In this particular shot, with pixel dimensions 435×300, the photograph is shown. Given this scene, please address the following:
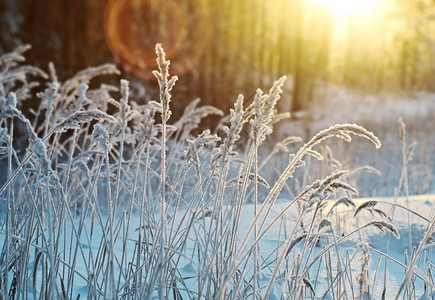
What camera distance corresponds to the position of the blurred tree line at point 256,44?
812 cm

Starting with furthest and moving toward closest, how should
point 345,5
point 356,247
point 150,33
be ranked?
point 345,5
point 150,33
point 356,247

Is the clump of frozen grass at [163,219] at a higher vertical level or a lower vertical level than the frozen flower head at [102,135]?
lower

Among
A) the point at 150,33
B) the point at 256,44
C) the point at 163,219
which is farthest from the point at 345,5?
the point at 163,219

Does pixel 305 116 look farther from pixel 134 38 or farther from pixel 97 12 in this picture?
pixel 97 12

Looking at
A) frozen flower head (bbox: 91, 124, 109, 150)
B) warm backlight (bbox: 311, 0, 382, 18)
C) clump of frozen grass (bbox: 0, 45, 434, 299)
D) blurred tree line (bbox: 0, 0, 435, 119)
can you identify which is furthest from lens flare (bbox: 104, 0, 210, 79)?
frozen flower head (bbox: 91, 124, 109, 150)

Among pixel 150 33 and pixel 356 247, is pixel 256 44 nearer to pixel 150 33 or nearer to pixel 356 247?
pixel 150 33

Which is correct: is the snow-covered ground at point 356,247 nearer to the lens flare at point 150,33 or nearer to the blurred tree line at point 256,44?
the blurred tree line at point 256,44

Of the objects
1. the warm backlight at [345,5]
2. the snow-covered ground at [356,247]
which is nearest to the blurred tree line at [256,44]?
the warm backlight at [345,5]

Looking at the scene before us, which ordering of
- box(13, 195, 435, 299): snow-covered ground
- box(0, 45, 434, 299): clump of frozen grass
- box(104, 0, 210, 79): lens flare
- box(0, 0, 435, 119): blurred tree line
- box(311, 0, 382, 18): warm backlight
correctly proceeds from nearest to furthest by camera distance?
box(0, 45, 434, 299): clump of frozen grass
box(13, 195, 435, 299): snow-covered ground
box(0, 0, 435, 119): blurred tree line
box(104, 0, 210, 79): lens flare
box(311, 0, 382, 18): warm backlight

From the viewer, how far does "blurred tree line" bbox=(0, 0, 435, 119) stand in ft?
26.6

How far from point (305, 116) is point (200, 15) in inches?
301

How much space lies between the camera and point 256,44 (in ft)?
55.3

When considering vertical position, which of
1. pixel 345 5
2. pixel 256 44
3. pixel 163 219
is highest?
pixel 345 5

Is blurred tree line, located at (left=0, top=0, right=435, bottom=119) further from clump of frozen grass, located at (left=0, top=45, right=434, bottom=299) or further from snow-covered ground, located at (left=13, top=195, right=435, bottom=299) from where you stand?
snow-covered ground, located at (left=13, top=195, right=435, bottom=299)
